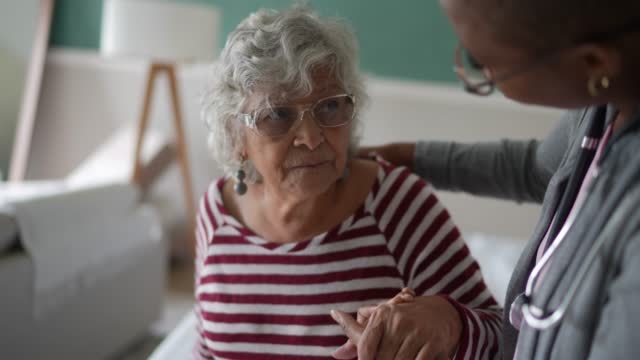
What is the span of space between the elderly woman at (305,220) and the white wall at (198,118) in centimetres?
251

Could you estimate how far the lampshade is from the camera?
3.22 m

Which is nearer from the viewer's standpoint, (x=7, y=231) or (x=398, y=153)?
(x=398, y=153)

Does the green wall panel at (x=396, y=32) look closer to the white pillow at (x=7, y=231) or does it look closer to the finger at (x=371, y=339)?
the white pillow at (x=7, y=231)

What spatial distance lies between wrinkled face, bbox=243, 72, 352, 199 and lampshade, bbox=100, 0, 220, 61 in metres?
2.17

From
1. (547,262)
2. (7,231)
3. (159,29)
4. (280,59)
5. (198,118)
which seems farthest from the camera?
(198,118)

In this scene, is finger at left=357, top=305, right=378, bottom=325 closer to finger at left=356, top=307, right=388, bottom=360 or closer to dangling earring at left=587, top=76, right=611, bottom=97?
Answer: finger at left=356, top=307, right=388, bottom=360

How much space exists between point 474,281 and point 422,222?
14 cm

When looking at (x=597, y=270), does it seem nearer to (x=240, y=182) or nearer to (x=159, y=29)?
(x=240, y=182)

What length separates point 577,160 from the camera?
Answer: 790 mm

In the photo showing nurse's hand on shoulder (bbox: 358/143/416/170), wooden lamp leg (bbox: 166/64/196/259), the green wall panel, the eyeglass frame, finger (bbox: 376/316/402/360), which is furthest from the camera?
the green wall panel

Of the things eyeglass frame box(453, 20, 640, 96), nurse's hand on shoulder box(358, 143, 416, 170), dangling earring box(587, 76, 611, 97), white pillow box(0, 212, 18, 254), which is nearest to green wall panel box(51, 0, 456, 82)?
white pillow box(0, 212, 18, 254)

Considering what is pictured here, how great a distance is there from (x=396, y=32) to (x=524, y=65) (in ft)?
11.1

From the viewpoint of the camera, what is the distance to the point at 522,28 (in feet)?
2.05

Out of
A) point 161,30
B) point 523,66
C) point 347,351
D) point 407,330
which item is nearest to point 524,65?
point 523,66
